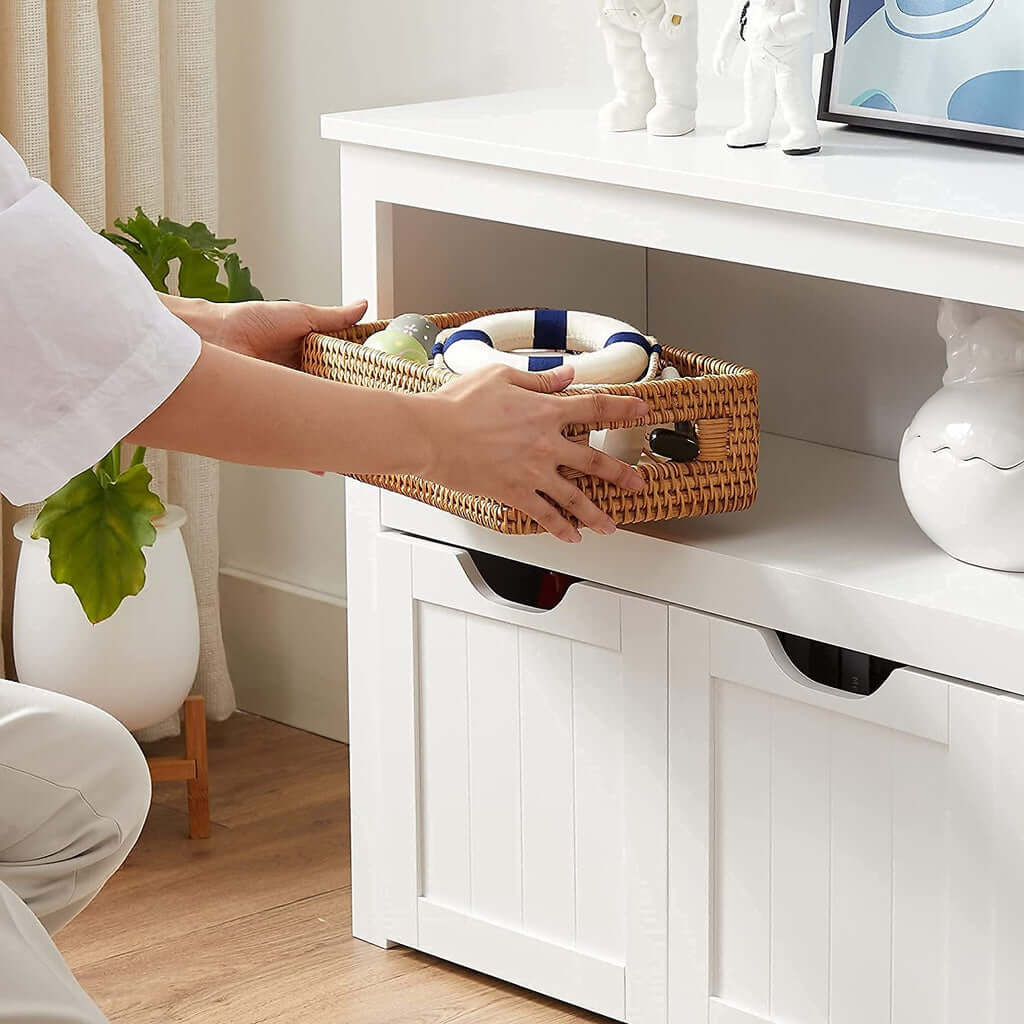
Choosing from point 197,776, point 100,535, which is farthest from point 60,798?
point 197,776

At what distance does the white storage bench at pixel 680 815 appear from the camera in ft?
4.54

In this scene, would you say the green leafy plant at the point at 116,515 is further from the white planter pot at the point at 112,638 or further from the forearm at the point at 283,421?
the forearm at the point at 283,421

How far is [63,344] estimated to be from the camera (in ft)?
3.45

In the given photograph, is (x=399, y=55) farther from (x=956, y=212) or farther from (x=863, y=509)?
(x=956, y=212)

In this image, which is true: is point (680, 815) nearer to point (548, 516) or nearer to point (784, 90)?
point (548, 516)

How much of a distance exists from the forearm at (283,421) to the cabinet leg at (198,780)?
932mm

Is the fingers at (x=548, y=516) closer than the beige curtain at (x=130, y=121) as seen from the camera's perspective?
Yes

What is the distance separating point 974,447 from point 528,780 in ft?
1.75

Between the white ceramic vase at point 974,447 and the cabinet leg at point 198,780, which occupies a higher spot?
the white ceramic vase at point 974,447

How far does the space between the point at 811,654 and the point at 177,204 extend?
1131mm

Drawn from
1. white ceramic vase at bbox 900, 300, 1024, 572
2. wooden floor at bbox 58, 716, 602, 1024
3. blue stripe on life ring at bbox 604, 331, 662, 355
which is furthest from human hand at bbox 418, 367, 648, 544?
wooden floor at bbox 58, 716, 602, 1024

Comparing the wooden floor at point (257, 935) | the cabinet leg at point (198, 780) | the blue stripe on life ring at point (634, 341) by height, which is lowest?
the wooden floor at point (257, 935)

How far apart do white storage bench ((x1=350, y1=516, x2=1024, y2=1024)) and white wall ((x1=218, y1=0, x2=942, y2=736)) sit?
1.25ft

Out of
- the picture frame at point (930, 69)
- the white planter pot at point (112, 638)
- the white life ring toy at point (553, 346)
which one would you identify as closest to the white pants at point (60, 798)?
the white life ring toy at point (553, 346)
